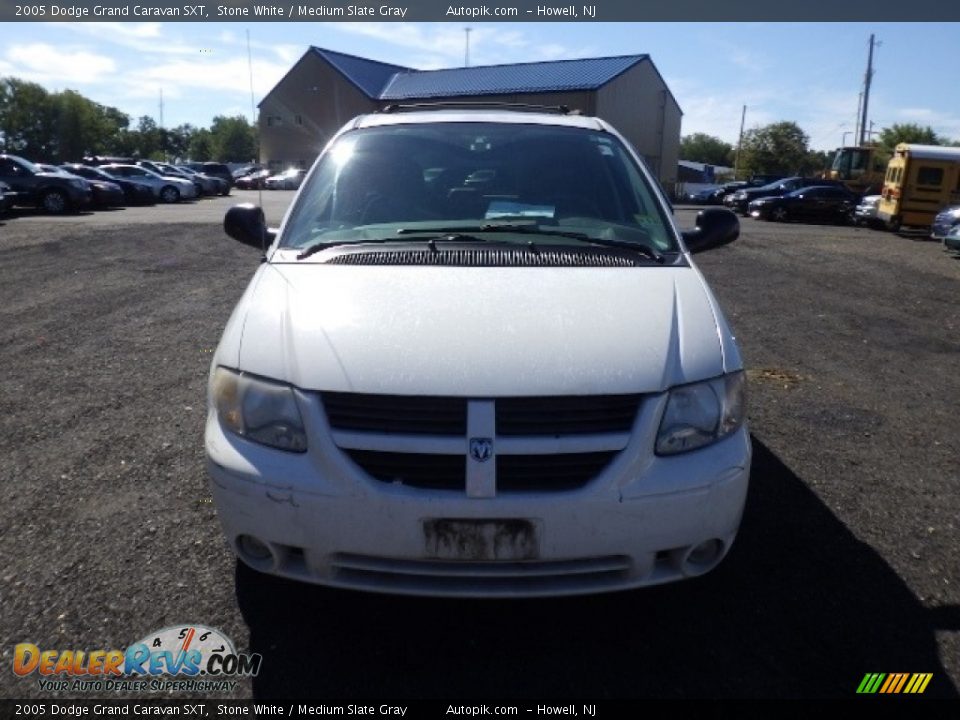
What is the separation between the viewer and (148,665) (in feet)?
8.20

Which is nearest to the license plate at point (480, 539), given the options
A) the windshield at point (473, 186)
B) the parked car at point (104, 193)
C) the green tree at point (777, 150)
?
the windshield at point (473, 186)

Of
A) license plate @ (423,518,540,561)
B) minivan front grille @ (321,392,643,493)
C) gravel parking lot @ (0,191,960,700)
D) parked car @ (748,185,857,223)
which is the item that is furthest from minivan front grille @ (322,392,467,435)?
parked car @ (748,185,857,223)

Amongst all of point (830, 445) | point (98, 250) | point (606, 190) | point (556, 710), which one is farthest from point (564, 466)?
point (98, 250)

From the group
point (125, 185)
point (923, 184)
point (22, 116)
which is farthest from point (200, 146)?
point (923, 184)

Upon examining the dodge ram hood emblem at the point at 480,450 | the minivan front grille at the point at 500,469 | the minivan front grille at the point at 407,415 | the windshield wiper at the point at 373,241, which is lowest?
the minivan front grille at the point at 500,469

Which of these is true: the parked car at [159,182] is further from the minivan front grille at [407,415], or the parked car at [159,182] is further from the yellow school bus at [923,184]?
the minivan front grille at [407,415]

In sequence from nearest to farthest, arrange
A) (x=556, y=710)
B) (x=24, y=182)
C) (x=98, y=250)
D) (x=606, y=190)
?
(x=556, y=710)
(x=606, y=190)
(x=98, y=250)
(x=24, y=182)

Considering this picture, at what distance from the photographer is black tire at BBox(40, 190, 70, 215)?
2181 cm

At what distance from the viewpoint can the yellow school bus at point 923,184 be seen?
845 inches

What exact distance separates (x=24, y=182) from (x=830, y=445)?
23300 mm

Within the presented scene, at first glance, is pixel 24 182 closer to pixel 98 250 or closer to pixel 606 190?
pixel 98 250

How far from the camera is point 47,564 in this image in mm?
3010

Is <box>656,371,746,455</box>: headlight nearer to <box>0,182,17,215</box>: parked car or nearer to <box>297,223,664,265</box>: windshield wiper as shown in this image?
<box>297,223,664,265</box>: windshield wiper

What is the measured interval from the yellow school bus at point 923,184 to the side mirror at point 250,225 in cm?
2251
